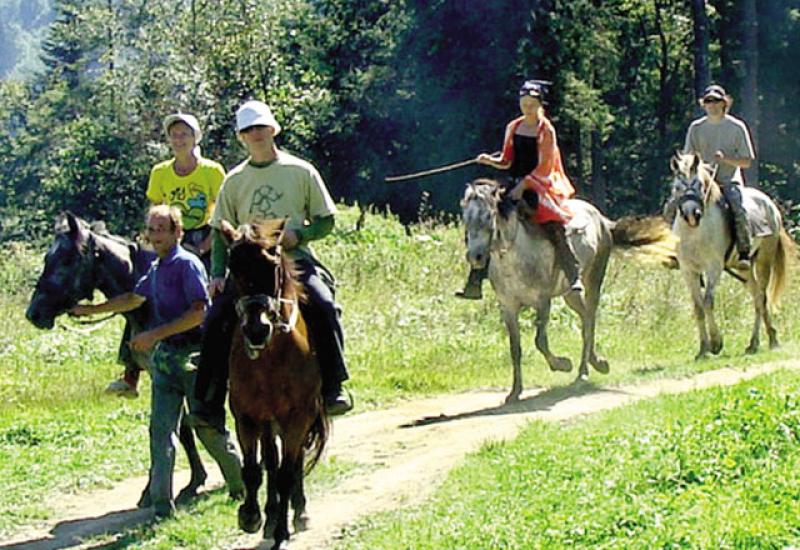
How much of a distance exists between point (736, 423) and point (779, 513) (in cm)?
160

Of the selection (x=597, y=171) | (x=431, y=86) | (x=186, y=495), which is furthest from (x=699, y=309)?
(x=597, y=171)

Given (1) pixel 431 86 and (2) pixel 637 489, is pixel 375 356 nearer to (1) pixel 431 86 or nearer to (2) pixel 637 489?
(2) pixel 637 489

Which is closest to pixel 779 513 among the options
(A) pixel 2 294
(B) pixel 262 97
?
(A) pixel 2 294

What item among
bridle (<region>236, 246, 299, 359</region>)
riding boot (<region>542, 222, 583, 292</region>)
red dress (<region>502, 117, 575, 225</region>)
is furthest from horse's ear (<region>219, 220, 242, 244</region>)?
riding boot (<region>542, 222, 583, 292</region>)

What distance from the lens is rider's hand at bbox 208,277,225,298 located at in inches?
331

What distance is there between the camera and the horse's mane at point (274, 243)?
24.5 ft

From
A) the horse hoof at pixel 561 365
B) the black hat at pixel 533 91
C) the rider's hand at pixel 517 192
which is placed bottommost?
the horse hoof at pixel 561 365

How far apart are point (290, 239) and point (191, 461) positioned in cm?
273

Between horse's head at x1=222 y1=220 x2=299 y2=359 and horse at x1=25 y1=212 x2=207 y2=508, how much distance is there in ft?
8.08

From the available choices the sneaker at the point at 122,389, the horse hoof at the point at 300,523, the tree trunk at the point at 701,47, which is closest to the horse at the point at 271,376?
the horse hoof at the point at 300,523

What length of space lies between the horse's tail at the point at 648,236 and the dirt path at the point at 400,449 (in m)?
2.25

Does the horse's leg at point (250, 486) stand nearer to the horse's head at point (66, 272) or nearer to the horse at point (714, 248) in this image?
the horse's head at point (66, 272)

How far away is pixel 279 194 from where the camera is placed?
8.50 metres

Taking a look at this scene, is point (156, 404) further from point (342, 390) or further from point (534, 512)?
point (534, 512)
